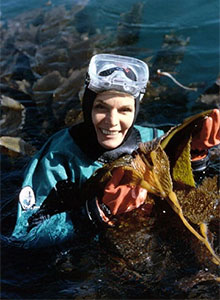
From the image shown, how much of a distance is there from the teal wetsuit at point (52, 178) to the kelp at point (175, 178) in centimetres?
17

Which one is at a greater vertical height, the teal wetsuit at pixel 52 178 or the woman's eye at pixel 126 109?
the woman's eye at pixel 126 109

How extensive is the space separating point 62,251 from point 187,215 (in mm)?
907

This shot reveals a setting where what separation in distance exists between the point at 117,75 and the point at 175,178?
0.68 metres

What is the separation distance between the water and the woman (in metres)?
0.26

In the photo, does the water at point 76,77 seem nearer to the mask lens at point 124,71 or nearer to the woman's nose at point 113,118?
the woman's nose at point 113,118

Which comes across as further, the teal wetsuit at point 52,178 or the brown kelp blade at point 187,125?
the teal wetsuit at point 52,178

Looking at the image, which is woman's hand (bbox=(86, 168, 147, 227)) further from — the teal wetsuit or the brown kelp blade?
the brown kelp blade

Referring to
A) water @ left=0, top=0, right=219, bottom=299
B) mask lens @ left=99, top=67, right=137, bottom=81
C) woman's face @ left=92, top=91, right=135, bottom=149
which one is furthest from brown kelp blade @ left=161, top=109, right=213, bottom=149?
water @ left=0, top=0, right=219, bottom=299

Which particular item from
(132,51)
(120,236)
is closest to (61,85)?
(132,51)

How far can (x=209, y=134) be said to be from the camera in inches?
96.3

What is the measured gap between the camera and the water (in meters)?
2.49

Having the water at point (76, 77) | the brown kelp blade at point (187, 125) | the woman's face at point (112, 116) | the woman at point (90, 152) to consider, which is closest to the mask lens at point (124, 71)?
the woman at point (90, 152)

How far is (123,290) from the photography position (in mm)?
2346

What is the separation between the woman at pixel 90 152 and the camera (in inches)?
91.5
